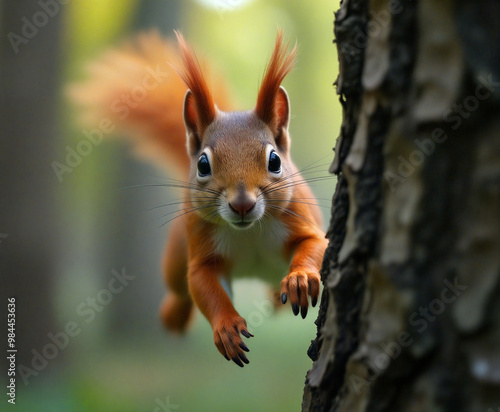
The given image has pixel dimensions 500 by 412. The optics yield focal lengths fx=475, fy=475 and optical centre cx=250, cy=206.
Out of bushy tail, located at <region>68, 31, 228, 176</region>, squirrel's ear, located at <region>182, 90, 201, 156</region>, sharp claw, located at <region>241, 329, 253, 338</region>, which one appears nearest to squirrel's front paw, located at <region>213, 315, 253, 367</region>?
sharp claw, located at <region>241, 329, 253, 338</region>

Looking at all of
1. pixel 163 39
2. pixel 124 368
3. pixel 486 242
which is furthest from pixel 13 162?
pixel 486 242

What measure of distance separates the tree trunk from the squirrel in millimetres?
473

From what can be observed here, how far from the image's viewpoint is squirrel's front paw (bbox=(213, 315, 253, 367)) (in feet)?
3.94

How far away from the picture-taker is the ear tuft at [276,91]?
1.43 metres

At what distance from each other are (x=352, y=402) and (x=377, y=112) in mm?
435

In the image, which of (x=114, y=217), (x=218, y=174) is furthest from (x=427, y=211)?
(x=114, y=217)

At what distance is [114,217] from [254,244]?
790mm

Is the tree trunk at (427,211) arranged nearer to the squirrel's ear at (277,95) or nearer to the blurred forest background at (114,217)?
the squirrel's ear at (277,95)

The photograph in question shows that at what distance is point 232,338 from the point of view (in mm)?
1225

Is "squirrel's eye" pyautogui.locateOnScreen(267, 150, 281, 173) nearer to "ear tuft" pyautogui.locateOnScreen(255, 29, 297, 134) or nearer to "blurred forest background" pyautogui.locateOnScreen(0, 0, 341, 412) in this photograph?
"ear tuft" pyautogui.locateOnScreen(255, 29, 297, 134)

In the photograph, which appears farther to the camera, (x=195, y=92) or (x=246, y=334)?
(x=195, y=92)

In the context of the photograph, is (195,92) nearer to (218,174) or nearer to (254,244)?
(218,174)

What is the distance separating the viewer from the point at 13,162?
2039 mm

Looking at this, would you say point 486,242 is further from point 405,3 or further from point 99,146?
point 99,146
